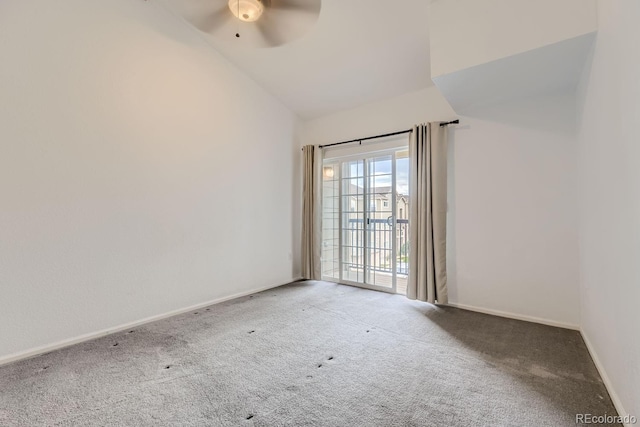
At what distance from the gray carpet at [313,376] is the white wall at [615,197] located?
28 centimetres

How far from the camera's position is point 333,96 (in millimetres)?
3963

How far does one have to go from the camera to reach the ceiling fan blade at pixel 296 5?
1.77 meters

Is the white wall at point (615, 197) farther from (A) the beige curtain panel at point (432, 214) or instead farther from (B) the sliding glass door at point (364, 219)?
(B) the sliding glass door at point (364, 219)

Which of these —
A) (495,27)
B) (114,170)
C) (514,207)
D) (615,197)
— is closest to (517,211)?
(514,207)

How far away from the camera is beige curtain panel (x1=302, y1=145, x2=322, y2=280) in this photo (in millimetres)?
4438

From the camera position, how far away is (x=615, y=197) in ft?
5.07

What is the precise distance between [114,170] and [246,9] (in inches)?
75.6

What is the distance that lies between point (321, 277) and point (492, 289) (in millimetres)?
2420

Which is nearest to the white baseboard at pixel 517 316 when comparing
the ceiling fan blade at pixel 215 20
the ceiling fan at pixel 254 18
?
the ceiling fan at pixel 254 18

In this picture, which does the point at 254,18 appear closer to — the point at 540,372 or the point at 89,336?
the point at 89,336

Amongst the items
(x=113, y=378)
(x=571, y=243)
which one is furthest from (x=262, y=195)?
(x=571, y=243)

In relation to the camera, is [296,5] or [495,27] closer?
[296,5]

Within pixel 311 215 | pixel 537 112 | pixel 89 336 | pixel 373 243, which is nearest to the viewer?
pixel 89 336

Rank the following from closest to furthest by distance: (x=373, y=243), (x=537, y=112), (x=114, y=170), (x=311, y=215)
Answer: (x=114, y=170)
(x=537, y=112)
(x=373, y=243)
(x=311, y=215)
